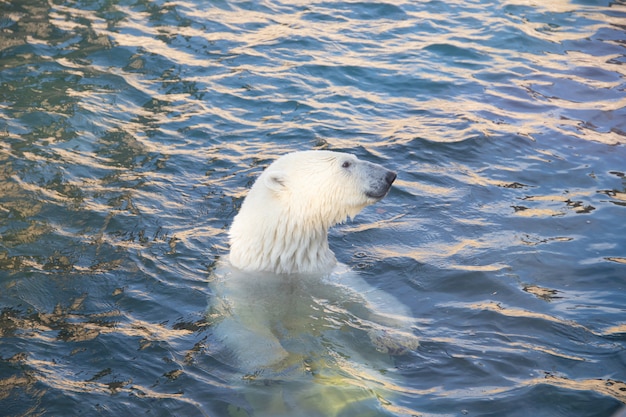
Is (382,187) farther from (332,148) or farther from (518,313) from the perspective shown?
(332,148)

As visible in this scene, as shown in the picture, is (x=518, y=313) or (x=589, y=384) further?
(x=518, y=313)

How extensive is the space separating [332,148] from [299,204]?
2844 millimetres

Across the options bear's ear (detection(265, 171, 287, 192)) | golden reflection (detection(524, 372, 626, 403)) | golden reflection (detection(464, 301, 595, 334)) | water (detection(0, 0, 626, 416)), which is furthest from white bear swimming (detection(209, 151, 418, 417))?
golden reflection (detection(524, 372, 626, 403))

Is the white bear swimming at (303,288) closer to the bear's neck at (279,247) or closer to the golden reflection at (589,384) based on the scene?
the bear's neck at (279,247)

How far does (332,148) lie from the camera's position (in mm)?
8641

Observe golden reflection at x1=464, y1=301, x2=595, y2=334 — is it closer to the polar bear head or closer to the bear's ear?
the polar bear head

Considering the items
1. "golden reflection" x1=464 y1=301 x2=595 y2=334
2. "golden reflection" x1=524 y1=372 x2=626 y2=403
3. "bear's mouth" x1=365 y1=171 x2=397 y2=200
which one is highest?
"bear's mouth" x1=365 y1=171 x2=397 y2=200

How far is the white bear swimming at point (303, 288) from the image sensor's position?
5344 millimetres

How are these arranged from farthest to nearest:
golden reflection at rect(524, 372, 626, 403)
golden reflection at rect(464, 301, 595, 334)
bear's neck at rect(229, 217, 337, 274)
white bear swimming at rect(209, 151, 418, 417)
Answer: bear's neck at rect(229, 217, 337, 274) → golden reflection at rect(464, 301, 595, 334) → white bear swimming at rect(209, 151, 418, 417) → golden reflection at rect(524, 372, 626, 403)

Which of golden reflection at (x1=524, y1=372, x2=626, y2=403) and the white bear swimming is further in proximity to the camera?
the white bear swimming

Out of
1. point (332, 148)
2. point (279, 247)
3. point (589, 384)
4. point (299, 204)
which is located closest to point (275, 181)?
point (299, 204)

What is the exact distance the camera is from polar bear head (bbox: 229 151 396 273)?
589 centimetres

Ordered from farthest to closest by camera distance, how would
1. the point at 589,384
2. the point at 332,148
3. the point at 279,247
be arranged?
the point at 332,148 → the point at 279,247 → the point at 589,384

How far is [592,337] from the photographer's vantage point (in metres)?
5.50
